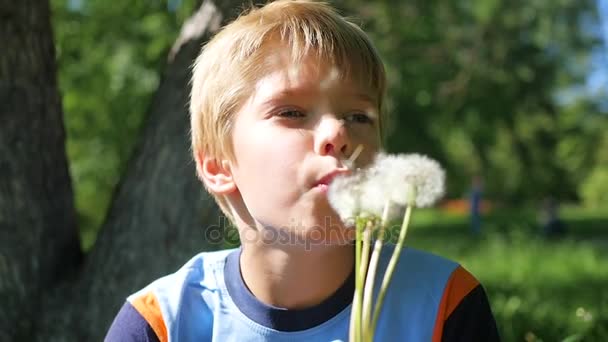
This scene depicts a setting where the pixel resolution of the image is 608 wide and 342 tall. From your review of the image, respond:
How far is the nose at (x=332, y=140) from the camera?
154 cm

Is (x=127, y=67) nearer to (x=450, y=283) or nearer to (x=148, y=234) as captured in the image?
(x=148, y=234)

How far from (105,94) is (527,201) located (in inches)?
1127

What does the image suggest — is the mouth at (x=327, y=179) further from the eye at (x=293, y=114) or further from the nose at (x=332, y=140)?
the eye at (x=293, y=114)

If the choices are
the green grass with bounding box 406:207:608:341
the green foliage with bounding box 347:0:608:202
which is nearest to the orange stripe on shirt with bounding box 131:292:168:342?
the green grass with bounding box 406:207:608:341

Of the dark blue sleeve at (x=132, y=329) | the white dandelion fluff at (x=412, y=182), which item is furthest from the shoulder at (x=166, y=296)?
the white dandelion fluff at (x=412, y=182)

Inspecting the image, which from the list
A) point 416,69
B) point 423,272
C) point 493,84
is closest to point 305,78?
point 423,272

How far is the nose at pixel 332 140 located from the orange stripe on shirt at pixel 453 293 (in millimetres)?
431

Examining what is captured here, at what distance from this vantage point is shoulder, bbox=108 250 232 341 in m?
1.76

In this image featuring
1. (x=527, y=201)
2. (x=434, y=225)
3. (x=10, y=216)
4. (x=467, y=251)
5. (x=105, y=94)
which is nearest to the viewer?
(x=10, y=216)

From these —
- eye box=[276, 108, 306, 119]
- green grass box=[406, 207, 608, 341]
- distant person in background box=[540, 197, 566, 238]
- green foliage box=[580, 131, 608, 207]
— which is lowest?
green foliage box=[580, 131, 608, 207]

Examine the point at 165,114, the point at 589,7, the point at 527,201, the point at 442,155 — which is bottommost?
the point at 527,201

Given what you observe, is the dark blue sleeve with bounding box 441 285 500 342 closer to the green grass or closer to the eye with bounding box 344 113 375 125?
the eye with bounding box 344 113 375 125

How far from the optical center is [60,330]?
2.84 metres

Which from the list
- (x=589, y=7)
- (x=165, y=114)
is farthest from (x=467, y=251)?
(x=589, y=7)
